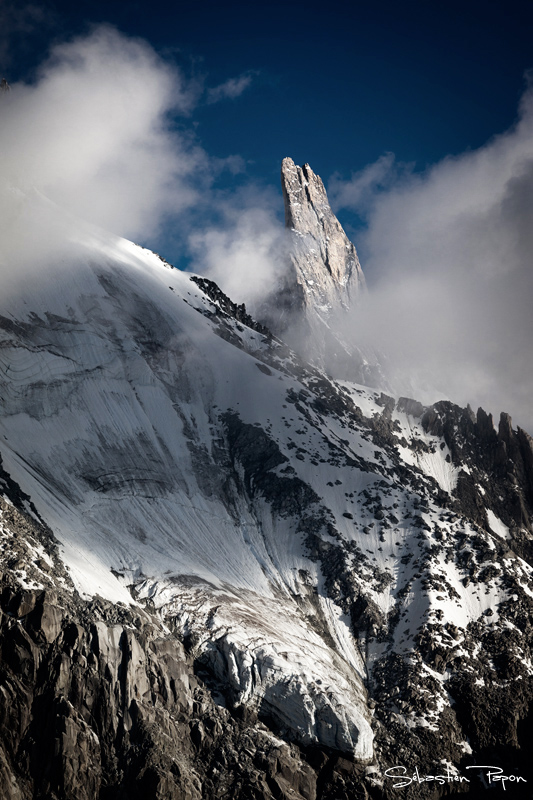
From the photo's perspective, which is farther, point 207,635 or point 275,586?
point 275,586

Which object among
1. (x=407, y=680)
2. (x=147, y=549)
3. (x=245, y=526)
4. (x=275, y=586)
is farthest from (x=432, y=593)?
(x=147, y=549)

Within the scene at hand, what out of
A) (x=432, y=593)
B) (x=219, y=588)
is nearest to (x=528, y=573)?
(x=432, y=593)

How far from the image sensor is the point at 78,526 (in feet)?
416

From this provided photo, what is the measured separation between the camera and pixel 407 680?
115500 mm

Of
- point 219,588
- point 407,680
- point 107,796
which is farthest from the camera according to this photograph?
point 219,588

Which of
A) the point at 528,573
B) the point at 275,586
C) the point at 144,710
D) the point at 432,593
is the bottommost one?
the point at 144,710

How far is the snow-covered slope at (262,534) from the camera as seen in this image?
109 meters

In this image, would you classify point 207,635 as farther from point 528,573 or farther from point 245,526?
point 528,573

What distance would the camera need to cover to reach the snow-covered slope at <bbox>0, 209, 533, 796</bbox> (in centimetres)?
10888

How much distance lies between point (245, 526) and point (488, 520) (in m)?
85.1

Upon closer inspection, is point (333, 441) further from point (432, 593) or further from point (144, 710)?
point (144, 710)

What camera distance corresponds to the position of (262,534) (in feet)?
491

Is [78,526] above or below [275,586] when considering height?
below

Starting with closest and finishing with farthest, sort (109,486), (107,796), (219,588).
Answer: (107,796) < (219,588) < (109,486)
